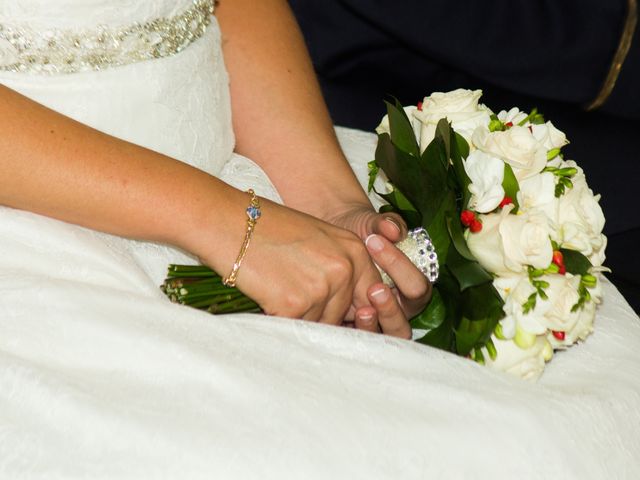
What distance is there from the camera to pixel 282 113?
142 centimetres

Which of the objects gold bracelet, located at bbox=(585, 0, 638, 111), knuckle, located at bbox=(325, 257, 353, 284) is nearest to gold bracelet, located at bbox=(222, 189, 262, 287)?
knuckle, located at bbox=(325, 257, 353, 284)

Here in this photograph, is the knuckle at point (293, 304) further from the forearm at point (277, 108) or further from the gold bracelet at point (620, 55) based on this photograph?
the gold bracelet at point (620, 55)

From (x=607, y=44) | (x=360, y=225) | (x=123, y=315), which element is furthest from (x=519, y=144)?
(x=607, y=44)

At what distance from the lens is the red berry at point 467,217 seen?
114 centimetres

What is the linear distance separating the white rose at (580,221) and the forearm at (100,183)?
38cm

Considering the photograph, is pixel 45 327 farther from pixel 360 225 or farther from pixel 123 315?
pixel 360 225

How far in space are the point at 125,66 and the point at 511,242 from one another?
1.63 ft

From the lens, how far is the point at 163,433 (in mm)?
848

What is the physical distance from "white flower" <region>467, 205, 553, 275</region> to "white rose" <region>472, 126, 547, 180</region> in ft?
0.18

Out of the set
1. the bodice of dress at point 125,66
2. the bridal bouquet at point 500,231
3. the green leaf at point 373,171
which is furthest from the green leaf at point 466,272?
the bodice of dress at point 125,66

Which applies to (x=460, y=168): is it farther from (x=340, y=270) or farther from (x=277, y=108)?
(x=277, y=108)

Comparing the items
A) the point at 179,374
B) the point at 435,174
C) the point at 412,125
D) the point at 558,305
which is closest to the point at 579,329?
the point at 558,305

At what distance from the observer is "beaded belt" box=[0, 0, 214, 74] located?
1.08 m

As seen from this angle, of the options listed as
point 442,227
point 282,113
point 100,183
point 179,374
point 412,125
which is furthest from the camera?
point 282,113
